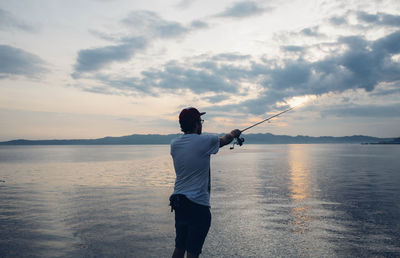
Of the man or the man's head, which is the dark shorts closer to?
the man

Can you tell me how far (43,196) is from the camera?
45.9 ft

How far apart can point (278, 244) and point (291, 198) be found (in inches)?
260

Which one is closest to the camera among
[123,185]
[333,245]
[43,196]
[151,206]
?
[333,245]

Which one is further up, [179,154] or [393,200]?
[179,154]

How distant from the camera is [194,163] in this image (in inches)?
143

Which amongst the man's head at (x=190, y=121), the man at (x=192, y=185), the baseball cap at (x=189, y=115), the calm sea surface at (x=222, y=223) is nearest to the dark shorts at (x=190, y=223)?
the man at (x=192, y=185)

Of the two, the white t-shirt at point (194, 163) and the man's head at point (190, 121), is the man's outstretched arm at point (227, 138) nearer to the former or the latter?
the white t-shirt at point (194, 163)

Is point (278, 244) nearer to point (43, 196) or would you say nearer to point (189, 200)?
point (189, 200)

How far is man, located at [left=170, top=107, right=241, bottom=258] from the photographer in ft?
11.8

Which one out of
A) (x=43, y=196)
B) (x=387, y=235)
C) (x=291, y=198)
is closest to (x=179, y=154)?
(x=387, y=235)

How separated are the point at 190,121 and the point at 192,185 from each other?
747 millimetres

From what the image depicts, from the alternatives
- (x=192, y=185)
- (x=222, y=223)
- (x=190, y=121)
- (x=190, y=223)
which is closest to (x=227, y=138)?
(x=190, y=121)

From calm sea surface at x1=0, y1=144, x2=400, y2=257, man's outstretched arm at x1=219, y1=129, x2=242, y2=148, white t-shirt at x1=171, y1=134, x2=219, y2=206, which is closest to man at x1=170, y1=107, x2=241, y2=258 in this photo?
white t-shirt at x1=171, y1=134, x2=219, y2=206

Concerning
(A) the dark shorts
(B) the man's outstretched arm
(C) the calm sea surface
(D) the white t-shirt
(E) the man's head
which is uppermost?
(E) the man's head
